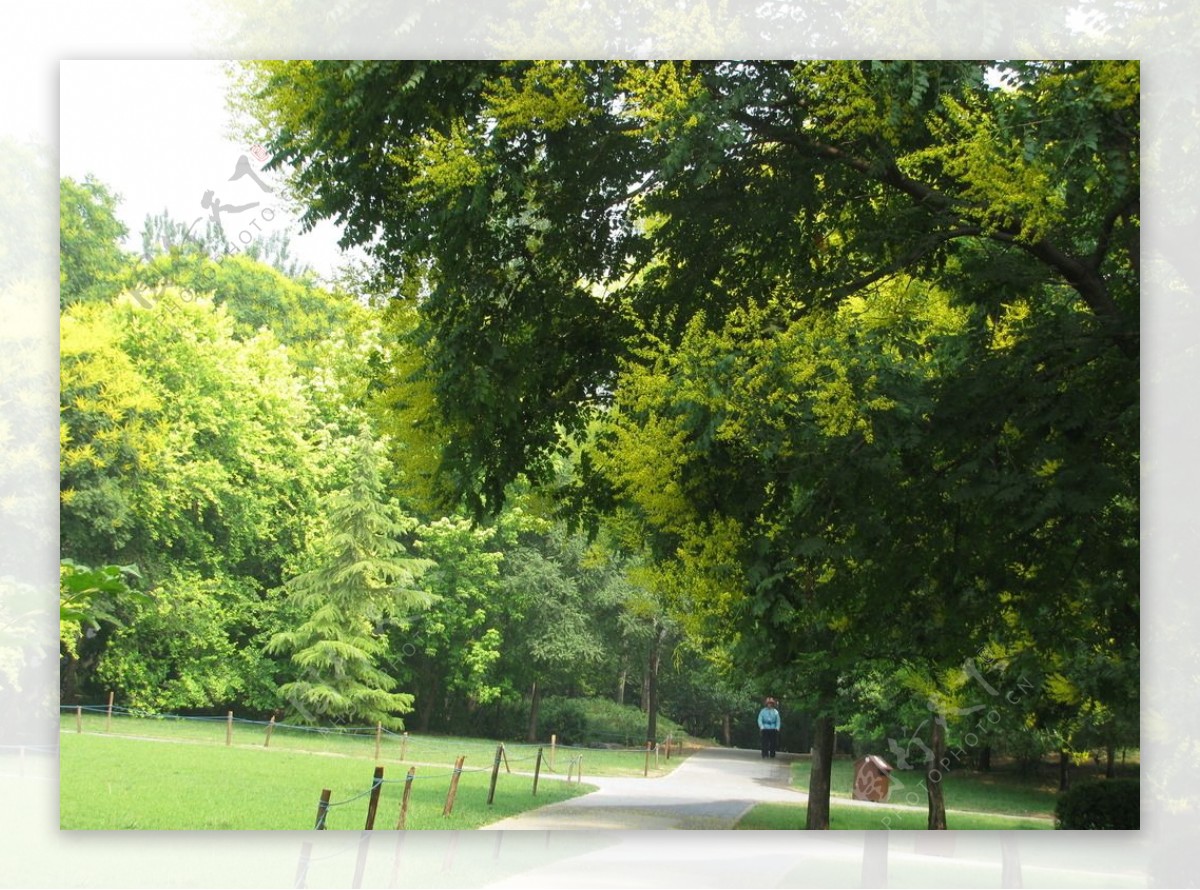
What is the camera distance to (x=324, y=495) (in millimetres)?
5770

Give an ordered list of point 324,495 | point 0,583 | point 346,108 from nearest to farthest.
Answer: point 0,583, point 346,108, point 324,495

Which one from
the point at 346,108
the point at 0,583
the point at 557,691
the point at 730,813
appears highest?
the point at 346,108

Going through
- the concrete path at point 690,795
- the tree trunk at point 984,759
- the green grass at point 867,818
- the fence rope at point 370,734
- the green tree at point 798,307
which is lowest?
the green grass at point 867,818

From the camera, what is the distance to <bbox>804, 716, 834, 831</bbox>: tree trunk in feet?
18.7

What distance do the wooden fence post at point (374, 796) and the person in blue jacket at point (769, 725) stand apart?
1574 mm

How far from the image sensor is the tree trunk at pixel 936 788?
18.8 feet

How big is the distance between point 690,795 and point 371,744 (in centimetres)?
133

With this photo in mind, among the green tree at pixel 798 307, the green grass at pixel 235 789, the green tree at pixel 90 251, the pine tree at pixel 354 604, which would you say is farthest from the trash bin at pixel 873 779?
the green tree at pixel 90 251

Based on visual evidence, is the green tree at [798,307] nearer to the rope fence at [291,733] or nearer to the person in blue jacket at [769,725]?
the person in blue jacket at [769,725]

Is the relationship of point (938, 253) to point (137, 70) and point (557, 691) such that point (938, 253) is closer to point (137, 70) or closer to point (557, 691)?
point (557, 691)

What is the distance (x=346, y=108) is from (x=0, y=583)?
2.24 metres

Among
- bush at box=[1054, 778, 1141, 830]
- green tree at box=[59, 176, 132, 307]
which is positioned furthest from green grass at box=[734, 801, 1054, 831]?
green tree at box=[59, 176, 132, 307]

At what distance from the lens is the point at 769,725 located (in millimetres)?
5730

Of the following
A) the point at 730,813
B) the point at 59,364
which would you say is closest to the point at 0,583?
the point at 59,364
